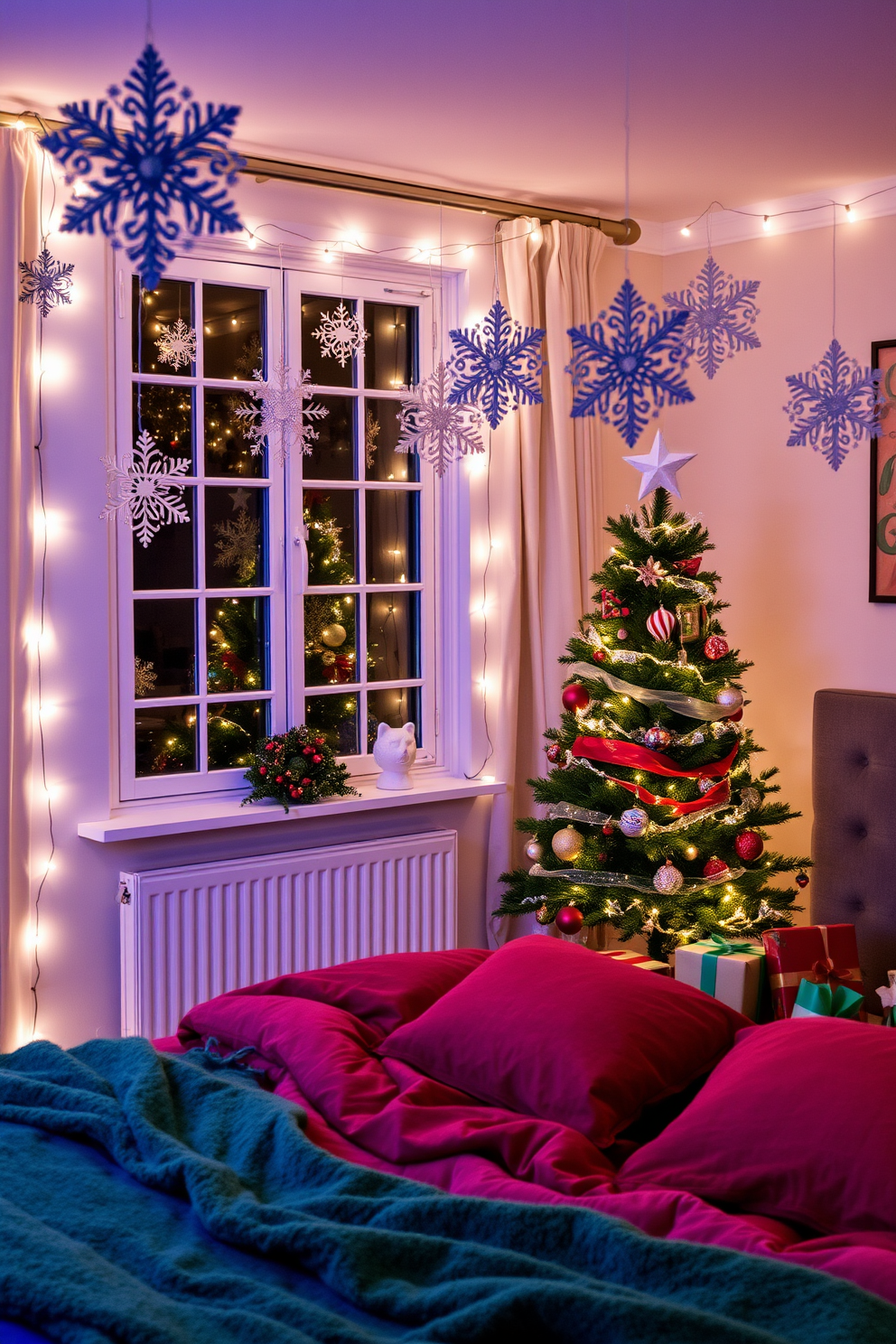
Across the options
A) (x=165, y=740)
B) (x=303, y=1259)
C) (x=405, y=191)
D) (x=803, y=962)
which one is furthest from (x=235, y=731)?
(x=303, y=1259)

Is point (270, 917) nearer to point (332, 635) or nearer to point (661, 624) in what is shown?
point (332, 635)

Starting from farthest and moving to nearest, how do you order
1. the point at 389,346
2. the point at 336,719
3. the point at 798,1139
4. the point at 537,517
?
the point at 537,517, the point at 389,346, the point at 336,719, the point at 798,1139

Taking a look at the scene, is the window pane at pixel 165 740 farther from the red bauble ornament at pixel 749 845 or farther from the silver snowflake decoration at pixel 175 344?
the red bauble ornament at pixel 749 845

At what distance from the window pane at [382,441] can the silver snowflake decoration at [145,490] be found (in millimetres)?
709

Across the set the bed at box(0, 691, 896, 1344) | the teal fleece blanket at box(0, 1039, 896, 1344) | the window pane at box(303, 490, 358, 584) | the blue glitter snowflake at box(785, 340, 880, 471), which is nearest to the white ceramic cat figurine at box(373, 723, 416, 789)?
the window pane at box(303, 490, 358, 584)

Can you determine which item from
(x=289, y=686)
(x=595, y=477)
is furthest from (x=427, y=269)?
(x=289, y=686)

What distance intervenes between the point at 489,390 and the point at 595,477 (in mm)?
1602

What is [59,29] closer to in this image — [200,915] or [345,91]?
[345,91]

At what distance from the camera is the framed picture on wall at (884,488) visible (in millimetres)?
4145

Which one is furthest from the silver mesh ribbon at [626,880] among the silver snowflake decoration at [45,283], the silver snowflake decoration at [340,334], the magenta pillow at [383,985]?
the silver snowflake decoration at [45,283]

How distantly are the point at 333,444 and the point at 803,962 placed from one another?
2308 millimetres

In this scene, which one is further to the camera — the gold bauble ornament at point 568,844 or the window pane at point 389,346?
the window pane at point 389,346

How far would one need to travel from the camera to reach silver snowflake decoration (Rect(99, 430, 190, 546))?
141 inches

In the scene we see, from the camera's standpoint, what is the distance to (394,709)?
4.43 meters
